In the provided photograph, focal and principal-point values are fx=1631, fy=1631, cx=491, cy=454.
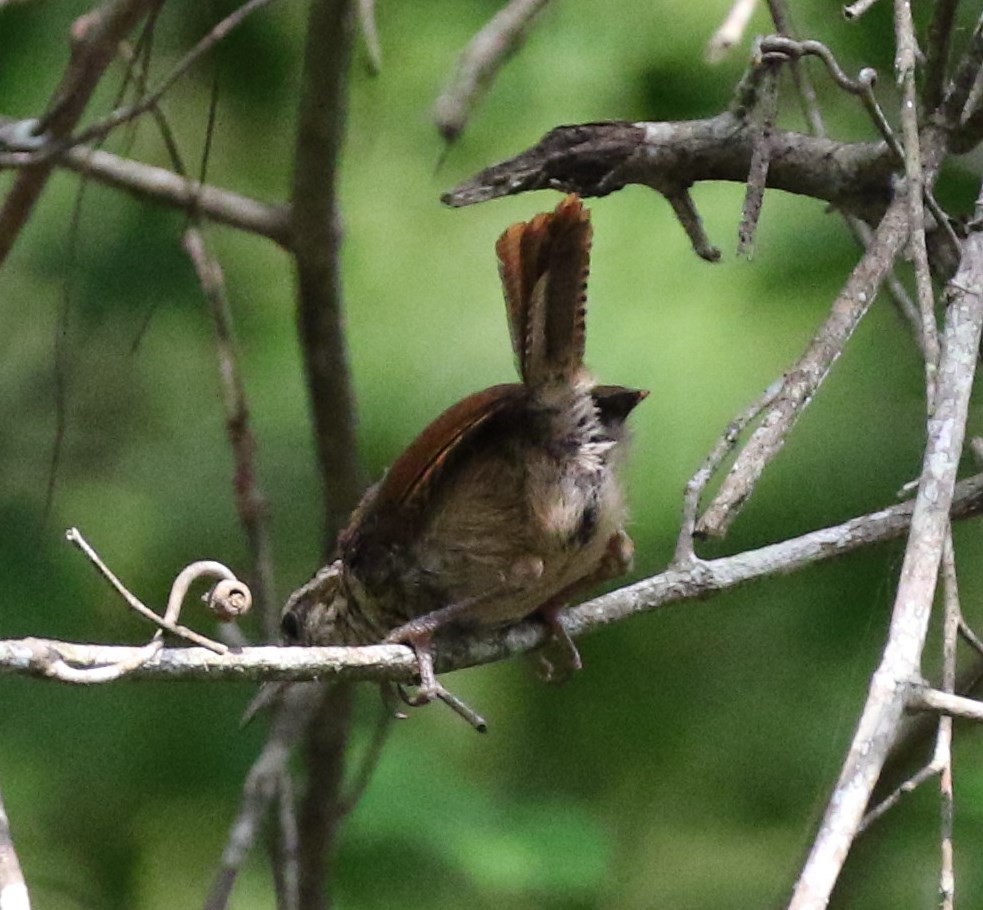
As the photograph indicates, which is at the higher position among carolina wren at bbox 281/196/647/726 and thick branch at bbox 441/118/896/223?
thick branch at bbox 441/118/896/223

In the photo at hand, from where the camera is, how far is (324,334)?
10.3ft

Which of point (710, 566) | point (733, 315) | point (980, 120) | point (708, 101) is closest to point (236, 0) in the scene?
point (708, 101)

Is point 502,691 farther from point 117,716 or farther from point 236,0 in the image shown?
point 236,0

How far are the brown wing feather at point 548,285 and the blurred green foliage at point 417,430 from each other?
0.92 meters

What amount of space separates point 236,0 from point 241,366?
838 millimetres

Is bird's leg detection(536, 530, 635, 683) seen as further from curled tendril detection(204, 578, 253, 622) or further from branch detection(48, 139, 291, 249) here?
branch detection(48, 139, 291, 249)

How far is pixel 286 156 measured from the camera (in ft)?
13.9

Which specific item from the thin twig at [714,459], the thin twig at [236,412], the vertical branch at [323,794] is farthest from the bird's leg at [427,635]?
the vertical branch at [323,794]

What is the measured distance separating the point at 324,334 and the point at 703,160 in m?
1.04

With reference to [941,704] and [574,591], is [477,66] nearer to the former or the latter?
[574,591]

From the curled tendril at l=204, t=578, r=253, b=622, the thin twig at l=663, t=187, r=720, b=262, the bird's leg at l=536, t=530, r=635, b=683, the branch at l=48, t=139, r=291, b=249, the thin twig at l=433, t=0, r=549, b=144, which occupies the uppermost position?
the thin twig at l=433, t=0, r=549, b=144

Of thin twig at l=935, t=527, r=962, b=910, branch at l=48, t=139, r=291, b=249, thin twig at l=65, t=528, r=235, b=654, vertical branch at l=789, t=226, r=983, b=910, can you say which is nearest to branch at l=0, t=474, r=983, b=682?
thin twig at l=65, t=528, r=235, b=654

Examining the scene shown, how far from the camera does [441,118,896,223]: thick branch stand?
226cm

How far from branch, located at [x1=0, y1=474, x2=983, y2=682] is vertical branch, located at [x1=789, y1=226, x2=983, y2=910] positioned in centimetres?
23
